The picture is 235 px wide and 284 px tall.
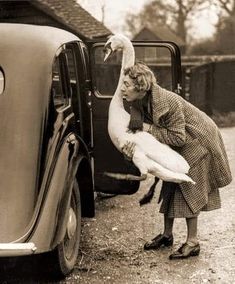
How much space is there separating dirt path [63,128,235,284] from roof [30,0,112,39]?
11444mm

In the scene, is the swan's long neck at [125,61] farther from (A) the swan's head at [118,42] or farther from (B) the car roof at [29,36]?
(B) the car roof at [29,36]

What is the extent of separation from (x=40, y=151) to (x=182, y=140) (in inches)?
48.0

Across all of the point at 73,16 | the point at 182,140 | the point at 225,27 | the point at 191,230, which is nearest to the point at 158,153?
the point at 182,140

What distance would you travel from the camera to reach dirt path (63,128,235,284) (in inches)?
174

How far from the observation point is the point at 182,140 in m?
4.47

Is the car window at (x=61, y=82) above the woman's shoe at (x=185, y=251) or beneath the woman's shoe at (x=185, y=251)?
above

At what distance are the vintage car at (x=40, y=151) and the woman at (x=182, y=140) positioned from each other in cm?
59

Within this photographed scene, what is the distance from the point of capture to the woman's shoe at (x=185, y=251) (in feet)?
15.5

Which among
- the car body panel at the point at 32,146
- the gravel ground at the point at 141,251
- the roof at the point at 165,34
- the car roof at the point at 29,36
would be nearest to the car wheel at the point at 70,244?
the gravel ground at the point at 141,251

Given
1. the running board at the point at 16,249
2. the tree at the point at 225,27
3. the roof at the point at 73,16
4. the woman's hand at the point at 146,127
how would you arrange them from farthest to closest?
1. the tree at the point at 225,27
2. the roof at the point at 73,16
3. the woman's hand at the point at 146,127
4. the running board at the point at 16,249

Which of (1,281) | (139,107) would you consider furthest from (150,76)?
(1,281)

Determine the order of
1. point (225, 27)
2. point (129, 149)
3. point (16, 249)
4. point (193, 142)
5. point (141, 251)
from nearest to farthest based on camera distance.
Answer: point (16, 249) < point (129, 149) < point (193, 142) < point (141, 251) < point (225, 27)

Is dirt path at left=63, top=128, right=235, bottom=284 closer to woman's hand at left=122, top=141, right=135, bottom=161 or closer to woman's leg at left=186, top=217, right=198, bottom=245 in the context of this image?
woman's leg at left=186, top=217, right=198, bottom=245

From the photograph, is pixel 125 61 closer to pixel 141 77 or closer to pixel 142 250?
pixel 141 77
